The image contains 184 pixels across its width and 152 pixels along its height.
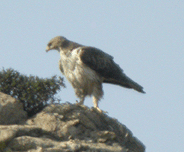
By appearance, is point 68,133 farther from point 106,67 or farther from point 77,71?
point 106,67

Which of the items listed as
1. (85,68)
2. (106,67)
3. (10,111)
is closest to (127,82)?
(106,67)

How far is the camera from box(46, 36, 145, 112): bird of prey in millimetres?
18625

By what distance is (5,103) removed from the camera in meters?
16.4

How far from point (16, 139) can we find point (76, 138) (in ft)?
8.63

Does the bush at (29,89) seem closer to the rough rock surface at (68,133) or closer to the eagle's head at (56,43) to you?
the rough rock surface at (68,133)

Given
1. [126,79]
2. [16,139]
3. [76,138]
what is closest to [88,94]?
[126,79]

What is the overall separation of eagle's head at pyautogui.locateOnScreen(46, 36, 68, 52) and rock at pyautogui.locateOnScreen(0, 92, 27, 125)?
3658mm

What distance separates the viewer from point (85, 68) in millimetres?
18703

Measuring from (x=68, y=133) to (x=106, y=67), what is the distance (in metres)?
4.43

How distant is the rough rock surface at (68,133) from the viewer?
1449 cm

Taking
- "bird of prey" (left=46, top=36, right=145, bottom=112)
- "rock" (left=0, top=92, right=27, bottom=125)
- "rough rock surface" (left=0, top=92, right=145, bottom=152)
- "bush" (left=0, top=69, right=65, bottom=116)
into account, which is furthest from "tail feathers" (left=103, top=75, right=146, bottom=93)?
"rock" (left=0, top=92, right=27, bottom=125)

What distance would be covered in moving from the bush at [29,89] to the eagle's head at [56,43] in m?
2.00

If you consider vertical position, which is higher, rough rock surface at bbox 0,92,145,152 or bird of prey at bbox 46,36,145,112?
bird of prey at bbox 46,36,145,112

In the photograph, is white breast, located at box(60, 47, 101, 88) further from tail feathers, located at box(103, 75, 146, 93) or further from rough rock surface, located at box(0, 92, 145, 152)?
tail feathers, located at box(103, 75, 146, 93)
